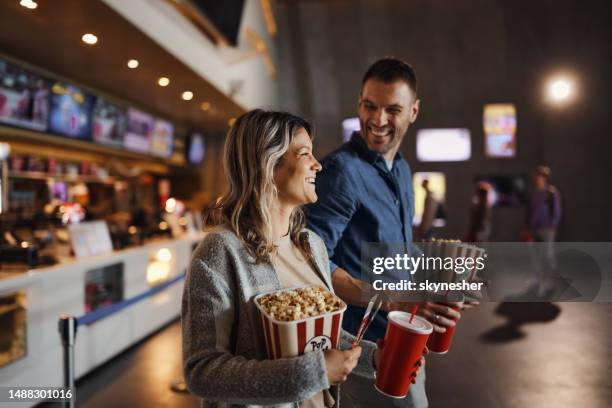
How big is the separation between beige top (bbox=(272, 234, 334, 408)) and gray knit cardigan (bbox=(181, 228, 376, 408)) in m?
0.06

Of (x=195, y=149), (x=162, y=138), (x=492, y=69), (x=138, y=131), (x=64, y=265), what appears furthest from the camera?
(x=492, y=69)

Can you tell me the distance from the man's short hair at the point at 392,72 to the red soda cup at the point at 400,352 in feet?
3.05

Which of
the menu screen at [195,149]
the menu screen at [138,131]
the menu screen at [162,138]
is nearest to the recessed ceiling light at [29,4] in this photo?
the menu screen at [138,131]

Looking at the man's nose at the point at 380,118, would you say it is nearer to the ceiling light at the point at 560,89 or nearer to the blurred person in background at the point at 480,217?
the blurred person in background at the point at 480,217

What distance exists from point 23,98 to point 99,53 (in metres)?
0.89

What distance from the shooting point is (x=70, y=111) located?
5.11 m

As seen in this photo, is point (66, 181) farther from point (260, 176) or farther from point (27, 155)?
point (260, 176)

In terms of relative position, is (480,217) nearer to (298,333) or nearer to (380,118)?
(380,118)

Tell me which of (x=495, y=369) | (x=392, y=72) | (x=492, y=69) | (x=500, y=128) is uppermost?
(x=492, y=69)

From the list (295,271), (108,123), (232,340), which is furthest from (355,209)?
(108,123)

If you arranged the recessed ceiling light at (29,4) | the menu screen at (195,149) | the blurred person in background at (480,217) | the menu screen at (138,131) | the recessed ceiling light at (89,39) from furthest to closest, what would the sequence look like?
the menu screen at (195,149) < the blurred person in background at (480,217) < the menu screen at (138,131) < the recessed ceiling light at (89,39) < the recessed ceiling light at (29,4)

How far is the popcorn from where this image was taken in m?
1.07

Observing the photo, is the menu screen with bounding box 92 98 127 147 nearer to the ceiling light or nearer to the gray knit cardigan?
the gray knit cardigan

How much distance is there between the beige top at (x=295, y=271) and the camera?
1.26 meters
